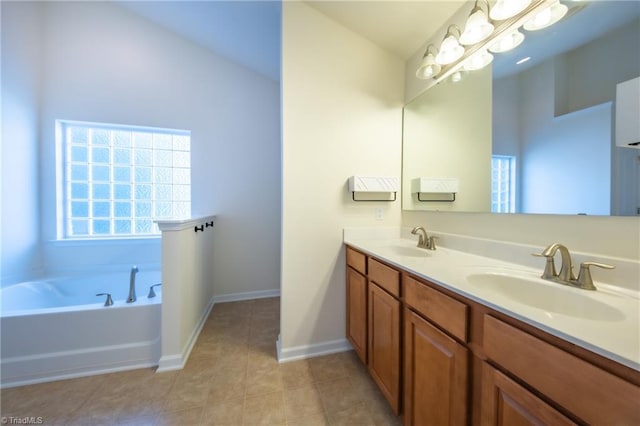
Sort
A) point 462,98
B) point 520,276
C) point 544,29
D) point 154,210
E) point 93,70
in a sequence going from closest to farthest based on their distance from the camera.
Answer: point 520,276 → point 544,29 → point 462,98 → point 93,70 → point 154,210

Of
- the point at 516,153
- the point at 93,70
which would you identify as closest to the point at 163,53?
the point at 93,70

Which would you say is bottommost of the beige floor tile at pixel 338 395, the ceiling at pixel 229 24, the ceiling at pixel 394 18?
the beige floor tile at pixel 338 395

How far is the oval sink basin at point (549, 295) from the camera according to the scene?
0.69m

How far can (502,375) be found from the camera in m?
0.63

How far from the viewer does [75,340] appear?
1.53m

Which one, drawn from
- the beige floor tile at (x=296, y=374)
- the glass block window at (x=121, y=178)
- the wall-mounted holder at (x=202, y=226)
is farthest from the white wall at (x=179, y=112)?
the beige floor tile at (x=296, y=374)

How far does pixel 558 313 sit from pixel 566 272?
16cm

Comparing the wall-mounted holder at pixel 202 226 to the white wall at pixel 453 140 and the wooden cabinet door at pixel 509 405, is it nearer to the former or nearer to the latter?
the white wall at pixel 453 140

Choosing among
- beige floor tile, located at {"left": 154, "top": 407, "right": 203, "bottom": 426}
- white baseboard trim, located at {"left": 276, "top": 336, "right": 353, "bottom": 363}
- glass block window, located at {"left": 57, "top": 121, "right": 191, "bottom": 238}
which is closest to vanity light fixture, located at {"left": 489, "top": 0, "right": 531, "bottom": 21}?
white baseboard trim, located at {"left": 276, "top": 336, "right": 353, "bottom": 363}

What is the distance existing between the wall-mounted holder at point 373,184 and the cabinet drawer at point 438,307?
32.9 inches

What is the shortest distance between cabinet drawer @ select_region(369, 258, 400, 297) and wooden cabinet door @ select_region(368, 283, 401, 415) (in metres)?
0.04

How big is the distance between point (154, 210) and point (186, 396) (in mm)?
2160

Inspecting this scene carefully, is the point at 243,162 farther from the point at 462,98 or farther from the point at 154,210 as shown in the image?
the point at 462,98

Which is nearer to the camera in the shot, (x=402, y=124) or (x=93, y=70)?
(x=402, y=124)
